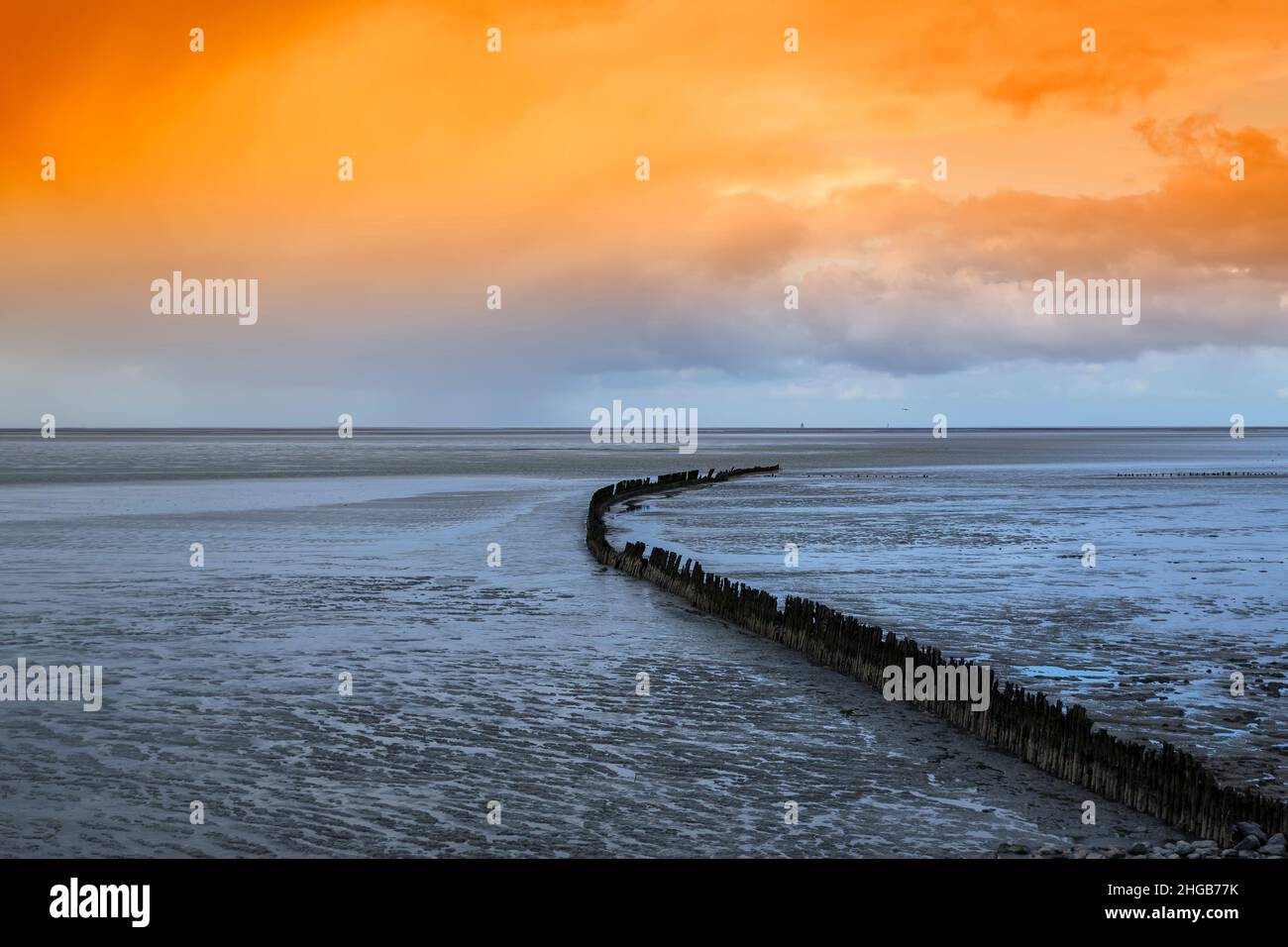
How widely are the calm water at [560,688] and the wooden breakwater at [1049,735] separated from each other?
36 cm

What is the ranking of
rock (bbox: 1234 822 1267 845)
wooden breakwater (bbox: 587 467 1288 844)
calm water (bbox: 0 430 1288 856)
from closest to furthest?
1. rock (bbox: 1234 822 1267 845)
2. wooden breakwater (bbox: 587 467 1288 844)
3. calm water (bbox: 0 430 1288 856)

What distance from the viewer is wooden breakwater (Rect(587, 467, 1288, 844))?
11.1 meters

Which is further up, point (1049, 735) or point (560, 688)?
point (1049, 735)

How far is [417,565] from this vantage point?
114 feet

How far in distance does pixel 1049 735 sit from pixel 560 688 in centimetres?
764

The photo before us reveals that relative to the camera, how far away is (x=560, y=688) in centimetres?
1845

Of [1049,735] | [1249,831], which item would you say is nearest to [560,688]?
[1049,735]

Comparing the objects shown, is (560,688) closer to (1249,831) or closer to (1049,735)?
(1049,735)

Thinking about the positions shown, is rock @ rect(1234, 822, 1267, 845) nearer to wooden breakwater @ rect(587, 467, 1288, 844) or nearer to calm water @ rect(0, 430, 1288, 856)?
wooden breakwater @ rect(587, 467, 1288, 844)

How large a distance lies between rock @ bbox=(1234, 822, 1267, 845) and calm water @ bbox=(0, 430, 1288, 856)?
3.46 ft

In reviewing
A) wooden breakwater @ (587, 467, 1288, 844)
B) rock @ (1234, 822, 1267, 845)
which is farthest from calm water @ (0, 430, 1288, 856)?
rock @ (1234, 822, 1267, 845)

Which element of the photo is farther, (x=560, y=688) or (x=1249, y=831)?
(x=560, y=688)

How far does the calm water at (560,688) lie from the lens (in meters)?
12.1
